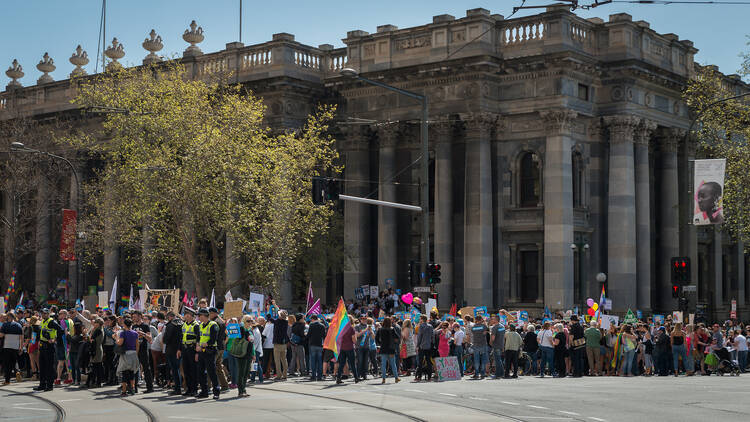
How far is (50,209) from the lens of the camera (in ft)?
201

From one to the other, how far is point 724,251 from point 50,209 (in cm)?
3701

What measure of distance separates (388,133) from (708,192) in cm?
1866

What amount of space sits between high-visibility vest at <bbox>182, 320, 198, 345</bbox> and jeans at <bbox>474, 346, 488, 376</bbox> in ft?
28.9

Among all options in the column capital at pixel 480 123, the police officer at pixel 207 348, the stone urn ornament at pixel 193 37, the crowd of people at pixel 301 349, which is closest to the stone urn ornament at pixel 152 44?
the stone urn ornament at pixel 193 37

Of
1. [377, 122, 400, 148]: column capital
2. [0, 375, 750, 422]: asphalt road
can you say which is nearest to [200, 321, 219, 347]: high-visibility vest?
[0, 375, 750, 422]: asphalt road

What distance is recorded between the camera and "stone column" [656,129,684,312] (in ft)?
167

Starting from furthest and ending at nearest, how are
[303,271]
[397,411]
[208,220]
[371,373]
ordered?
[303,271]
[208,220]
[371,373]
[397,411]

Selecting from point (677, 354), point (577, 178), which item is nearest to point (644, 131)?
point (577, 178)

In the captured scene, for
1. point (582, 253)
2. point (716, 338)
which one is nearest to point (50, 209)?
point (582, 253)

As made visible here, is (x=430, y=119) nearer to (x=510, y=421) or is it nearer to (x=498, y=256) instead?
(x=498, y=256)

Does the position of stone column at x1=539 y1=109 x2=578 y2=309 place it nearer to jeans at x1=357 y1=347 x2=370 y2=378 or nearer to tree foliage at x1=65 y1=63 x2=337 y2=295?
tree foliage at x1=65 y1=63 x2=337 y2=295

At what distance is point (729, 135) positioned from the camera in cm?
4584

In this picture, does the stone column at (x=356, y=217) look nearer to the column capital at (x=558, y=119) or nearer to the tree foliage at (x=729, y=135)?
the column capital at (x=558, y=119)

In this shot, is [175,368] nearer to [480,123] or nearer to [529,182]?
[480,123]
